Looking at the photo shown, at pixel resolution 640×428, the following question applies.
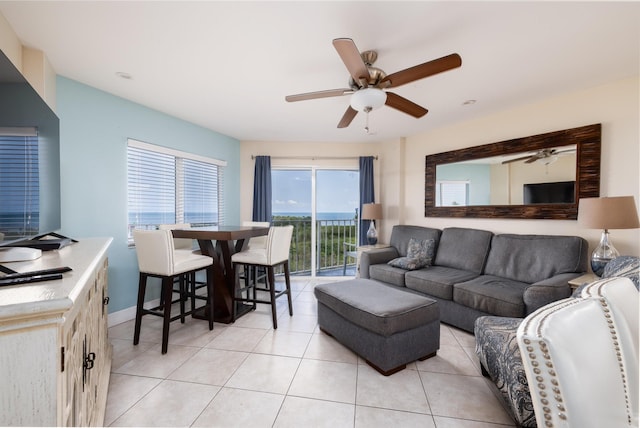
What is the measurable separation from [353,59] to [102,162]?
2662 mm

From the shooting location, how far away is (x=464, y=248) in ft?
11.1

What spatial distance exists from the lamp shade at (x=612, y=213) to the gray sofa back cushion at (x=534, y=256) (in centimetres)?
46

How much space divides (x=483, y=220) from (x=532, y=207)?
57cm

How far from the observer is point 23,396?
2.10 ft

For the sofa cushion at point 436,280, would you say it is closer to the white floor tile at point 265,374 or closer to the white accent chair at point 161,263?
the white floor tile at point 265,374

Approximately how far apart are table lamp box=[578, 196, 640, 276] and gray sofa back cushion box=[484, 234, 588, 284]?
233 mm

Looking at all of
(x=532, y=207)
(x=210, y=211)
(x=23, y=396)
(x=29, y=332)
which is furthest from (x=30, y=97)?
(x=532, y=207)

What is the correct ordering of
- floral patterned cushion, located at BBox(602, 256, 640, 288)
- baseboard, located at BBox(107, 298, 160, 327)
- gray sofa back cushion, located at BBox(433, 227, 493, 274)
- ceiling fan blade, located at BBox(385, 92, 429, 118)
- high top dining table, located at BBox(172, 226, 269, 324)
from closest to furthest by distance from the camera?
floral patterned cushion, located at BBox(602, 256, 640, 288) < ceiling fan blade, located at BBox(385, 92, 429, 118) < baseboard, located at BBox(107, 298, 160, 327) < high top dining table, located at BBox(172, 226, 269, 324) < gray sofa back cushion, located at BBox(433, 227, 493, 274)

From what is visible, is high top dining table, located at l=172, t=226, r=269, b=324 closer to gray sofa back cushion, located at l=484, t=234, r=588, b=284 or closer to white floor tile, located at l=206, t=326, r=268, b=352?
white floor tile, located at l=206, t=326, r=268, b=352

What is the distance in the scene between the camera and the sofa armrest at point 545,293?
Result: 2.19m

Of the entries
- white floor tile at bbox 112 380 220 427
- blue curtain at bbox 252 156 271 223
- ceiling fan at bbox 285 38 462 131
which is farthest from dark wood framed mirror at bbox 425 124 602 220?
white floor tile at bbox 112 380 220 427

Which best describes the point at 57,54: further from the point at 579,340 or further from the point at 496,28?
the point at 579,340

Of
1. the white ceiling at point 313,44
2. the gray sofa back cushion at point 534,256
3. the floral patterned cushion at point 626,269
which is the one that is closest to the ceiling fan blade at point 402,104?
the white ceiling at point 313,44

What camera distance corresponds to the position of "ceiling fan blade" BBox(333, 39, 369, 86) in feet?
4.82
